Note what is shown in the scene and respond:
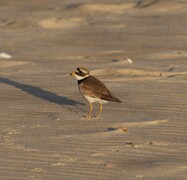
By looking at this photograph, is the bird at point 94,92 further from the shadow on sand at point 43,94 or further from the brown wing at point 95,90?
the shadow on sand at point 43,94

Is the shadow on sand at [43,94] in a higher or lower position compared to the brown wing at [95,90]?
lower

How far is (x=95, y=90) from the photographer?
9930mm

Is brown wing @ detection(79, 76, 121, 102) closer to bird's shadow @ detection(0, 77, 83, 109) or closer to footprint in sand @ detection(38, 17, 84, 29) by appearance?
bird's shadow @ detection(0, 77, 83, 109)

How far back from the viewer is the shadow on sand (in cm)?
1094

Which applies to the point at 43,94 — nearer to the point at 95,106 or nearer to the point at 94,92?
the point at 95,106

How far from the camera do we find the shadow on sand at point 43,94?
431 inches

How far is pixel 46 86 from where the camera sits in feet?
39.2

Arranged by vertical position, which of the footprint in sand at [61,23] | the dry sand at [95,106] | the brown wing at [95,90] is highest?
the brown wing at [95,90]

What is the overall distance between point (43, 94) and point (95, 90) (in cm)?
168

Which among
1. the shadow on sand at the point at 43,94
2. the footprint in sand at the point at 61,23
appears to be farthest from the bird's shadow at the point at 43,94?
the footprint in sand at the point at 61,23

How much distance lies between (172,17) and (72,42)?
13.6 ft

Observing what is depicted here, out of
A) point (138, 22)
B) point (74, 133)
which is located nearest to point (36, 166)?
point (74, 133)

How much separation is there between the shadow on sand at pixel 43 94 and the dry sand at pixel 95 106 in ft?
0.04

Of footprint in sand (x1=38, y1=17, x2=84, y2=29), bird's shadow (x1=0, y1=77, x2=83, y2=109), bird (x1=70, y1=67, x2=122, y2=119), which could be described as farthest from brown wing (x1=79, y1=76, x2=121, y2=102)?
footprint in sand (x1=38, y1=17, x2=84, y2=29)
